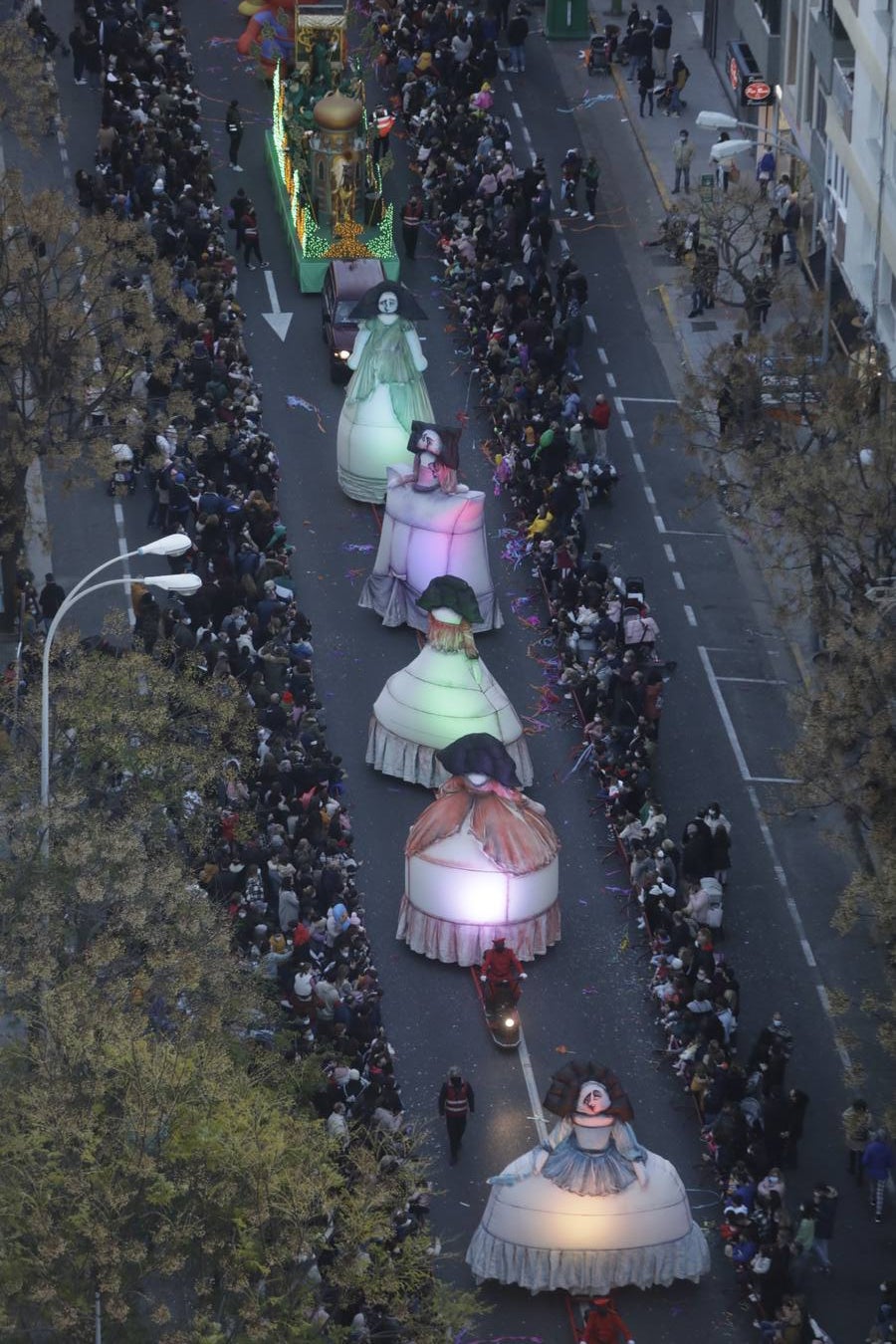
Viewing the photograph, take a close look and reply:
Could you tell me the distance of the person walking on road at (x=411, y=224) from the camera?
83062 millimetres

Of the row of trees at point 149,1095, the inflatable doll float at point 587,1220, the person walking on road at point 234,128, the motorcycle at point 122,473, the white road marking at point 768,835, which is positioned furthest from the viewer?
the person walking on road at point 234,128

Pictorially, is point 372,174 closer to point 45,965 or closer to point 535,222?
point 535,222

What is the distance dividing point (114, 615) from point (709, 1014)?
11624 mm

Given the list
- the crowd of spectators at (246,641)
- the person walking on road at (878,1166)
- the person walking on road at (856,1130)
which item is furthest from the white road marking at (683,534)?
the person walking on road at (878,1166)

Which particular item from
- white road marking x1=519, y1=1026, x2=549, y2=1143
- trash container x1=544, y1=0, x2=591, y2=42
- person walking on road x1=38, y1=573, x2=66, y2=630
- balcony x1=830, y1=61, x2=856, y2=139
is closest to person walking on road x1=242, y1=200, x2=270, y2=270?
balcony x1=830, y1=61, x2=856, y2=139

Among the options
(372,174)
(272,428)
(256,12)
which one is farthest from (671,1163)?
(256,12)

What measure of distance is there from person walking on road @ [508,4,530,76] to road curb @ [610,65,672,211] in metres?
2.35

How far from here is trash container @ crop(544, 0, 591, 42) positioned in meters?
95.1

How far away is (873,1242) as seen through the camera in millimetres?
55594

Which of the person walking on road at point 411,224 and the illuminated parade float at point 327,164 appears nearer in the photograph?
the illuminated parade float at point 327,164

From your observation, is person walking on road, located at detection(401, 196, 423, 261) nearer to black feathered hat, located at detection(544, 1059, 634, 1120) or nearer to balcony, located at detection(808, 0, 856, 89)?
balcony, located at detection(808, 0, 856, 89)

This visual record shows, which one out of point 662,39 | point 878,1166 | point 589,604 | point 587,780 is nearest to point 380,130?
point 662,39

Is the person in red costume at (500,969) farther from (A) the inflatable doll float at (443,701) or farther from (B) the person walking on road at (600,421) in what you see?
(B) the person walking on road at (600,421)

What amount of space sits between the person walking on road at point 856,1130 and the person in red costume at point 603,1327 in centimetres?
474
